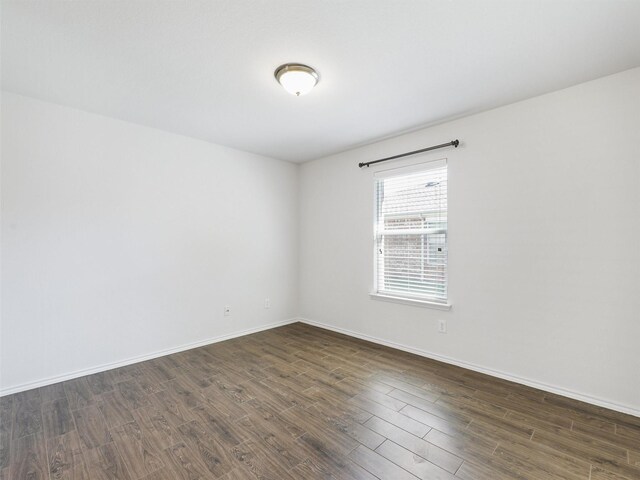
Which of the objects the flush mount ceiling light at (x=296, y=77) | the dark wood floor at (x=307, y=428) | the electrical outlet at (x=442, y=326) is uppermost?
the flush mount ceiling light at (x=296, y=77)

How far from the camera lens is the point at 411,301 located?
3369mm

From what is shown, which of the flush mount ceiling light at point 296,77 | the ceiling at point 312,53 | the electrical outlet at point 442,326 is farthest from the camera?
the electrical outlet at point 442,326

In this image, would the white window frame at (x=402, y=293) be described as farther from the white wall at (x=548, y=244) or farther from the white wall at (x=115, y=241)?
the white wall at (x=115, y=241)

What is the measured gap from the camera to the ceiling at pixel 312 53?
65.4 inches

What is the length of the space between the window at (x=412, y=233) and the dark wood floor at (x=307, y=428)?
3.00ft

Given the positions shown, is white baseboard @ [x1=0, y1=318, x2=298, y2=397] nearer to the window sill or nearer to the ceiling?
the window sill

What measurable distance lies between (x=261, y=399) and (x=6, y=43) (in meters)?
3.07

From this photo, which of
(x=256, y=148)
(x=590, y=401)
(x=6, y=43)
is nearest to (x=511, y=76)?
(x=590, y=401)

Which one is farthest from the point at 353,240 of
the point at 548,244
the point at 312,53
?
the point at 312,53

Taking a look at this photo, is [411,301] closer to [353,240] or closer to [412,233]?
[412,233]

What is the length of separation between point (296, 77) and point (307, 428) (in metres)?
2.51

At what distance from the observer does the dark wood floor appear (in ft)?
5.45

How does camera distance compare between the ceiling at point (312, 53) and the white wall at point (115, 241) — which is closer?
the ceiling at point (312, 53)

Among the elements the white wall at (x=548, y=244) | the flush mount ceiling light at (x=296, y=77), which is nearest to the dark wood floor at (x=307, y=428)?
the white wall at (x=548, y=244)
